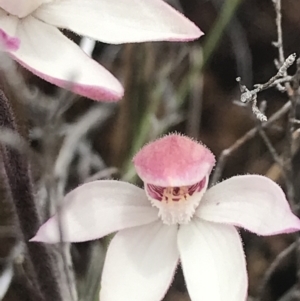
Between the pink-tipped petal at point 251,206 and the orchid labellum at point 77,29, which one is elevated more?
the orchid labellum at point 77,29

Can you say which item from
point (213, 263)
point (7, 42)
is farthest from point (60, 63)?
Result: point (213, 263)

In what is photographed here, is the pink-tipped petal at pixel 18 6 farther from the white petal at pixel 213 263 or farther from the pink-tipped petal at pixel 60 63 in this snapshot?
the white petal at pixel 213 263

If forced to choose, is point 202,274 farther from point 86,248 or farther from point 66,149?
point 86,248

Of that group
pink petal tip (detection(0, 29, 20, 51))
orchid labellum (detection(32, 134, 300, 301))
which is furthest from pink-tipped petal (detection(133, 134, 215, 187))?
pink petal tip (detection(0, 29, 20, 51))

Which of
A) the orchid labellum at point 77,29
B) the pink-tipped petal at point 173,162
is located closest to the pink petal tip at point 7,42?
the orchid labellum at point 77,29

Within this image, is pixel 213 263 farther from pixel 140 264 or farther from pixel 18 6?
pixel 18 6
